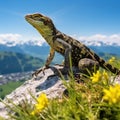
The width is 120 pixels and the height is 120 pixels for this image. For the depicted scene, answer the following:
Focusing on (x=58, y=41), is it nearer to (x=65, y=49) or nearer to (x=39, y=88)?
(x=65, y=49)

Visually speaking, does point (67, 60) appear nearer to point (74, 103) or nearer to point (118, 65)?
point (118, 65)

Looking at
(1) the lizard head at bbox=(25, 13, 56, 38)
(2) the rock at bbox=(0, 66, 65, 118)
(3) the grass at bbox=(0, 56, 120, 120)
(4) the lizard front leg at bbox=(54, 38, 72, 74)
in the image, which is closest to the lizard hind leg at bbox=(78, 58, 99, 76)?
(4) the lizard front leg at bbox=(54, 38, 72, 74)

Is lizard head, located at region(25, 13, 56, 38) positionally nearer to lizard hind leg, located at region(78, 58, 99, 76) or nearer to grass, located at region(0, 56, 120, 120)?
lizard hind leg, located at region(78, 58, 99, 76)

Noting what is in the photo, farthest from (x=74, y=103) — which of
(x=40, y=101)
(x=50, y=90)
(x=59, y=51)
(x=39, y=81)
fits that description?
(x=59, y=51)

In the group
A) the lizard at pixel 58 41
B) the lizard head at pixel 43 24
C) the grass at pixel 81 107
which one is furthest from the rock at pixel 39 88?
the grass at pixel 81 107

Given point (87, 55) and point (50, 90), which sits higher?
point (87, 55)

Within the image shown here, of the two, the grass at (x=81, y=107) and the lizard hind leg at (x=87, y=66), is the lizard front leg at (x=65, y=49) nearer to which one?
the lizard hind leg at (x=87, y=66)

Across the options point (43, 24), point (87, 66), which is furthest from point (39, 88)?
point (43, 24)

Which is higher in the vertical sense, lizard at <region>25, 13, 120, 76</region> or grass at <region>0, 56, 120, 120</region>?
lizard at <region>25, 13, 120, 76</region>
